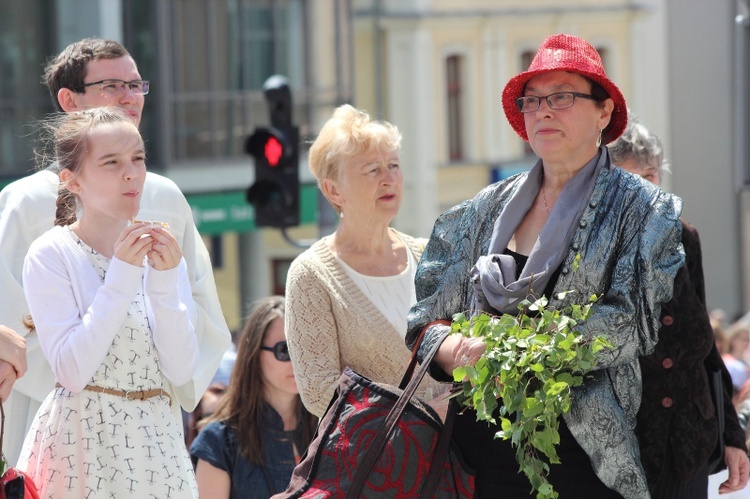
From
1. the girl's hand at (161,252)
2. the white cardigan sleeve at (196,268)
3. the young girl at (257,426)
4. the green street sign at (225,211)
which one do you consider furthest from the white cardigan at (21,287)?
the green street sign at (225,211)

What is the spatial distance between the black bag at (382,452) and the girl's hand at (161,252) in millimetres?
673

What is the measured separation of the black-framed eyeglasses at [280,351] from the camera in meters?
6.21

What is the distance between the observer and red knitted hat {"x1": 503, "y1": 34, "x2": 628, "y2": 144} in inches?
164

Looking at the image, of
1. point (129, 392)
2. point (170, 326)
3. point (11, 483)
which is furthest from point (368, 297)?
point (11, 483)

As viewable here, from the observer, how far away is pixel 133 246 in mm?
4250

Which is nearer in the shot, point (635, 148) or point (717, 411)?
point (717, 411)

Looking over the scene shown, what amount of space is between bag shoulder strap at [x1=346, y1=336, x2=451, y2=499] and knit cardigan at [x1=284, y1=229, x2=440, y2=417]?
870mm

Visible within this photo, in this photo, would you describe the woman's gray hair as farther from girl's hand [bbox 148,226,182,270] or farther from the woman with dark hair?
girl's hand [bbox 148,226,182,270]

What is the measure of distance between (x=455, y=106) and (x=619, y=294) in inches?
1006

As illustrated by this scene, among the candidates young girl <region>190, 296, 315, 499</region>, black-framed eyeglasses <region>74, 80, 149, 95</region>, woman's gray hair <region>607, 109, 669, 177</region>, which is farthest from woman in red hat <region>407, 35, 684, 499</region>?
young girl <region>190, 296, 315, 499</region>

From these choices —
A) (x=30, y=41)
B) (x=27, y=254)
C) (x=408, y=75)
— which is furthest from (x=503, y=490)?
(x=408, y=75)

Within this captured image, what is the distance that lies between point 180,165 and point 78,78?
17.6m

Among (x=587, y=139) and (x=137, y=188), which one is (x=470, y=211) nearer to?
(x=587, y=139)

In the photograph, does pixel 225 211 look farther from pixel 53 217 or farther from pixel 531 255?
pixel 531 255
